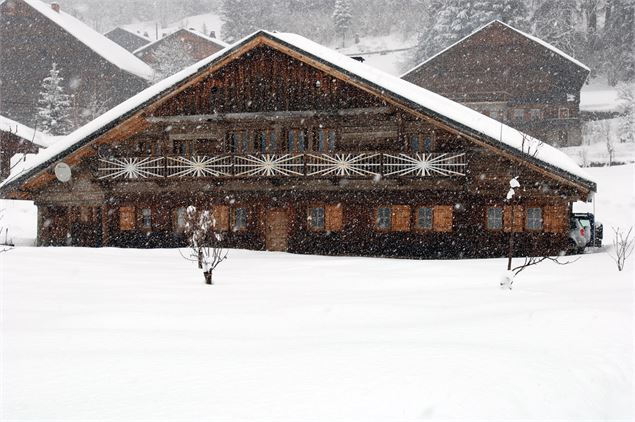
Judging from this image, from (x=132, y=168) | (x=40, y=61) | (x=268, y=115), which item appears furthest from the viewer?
(x=40, y=61)

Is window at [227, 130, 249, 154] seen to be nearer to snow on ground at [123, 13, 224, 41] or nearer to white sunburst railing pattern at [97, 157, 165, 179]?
white sunburst railing pattern at [97, 157, 165, 179]

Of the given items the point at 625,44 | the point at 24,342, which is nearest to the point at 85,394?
the point at 24,342

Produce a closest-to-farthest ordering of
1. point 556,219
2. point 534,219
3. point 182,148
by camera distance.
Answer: point 556,219 < point 534,219 < point 182,148

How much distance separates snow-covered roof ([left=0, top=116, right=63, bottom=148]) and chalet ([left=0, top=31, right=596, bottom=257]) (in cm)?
1435

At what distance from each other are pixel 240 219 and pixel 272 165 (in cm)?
295

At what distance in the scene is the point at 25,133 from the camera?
38688 mm

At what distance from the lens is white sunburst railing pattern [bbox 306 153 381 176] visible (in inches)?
840

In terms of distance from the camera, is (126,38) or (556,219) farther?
(126,38)

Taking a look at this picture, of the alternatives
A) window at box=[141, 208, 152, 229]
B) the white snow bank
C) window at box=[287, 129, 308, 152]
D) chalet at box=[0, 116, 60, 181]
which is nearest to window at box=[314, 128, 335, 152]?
window at box=[287, 129, 308, 152]

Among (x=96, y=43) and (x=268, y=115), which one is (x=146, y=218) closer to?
(x=268, y=115)

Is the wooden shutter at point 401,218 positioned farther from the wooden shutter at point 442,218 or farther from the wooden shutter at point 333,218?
the wooden shutter at point 333,218

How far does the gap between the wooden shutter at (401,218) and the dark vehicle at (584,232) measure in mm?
5917

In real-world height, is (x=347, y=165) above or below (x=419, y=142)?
below

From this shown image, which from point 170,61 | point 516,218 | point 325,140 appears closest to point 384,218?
point 325,140
